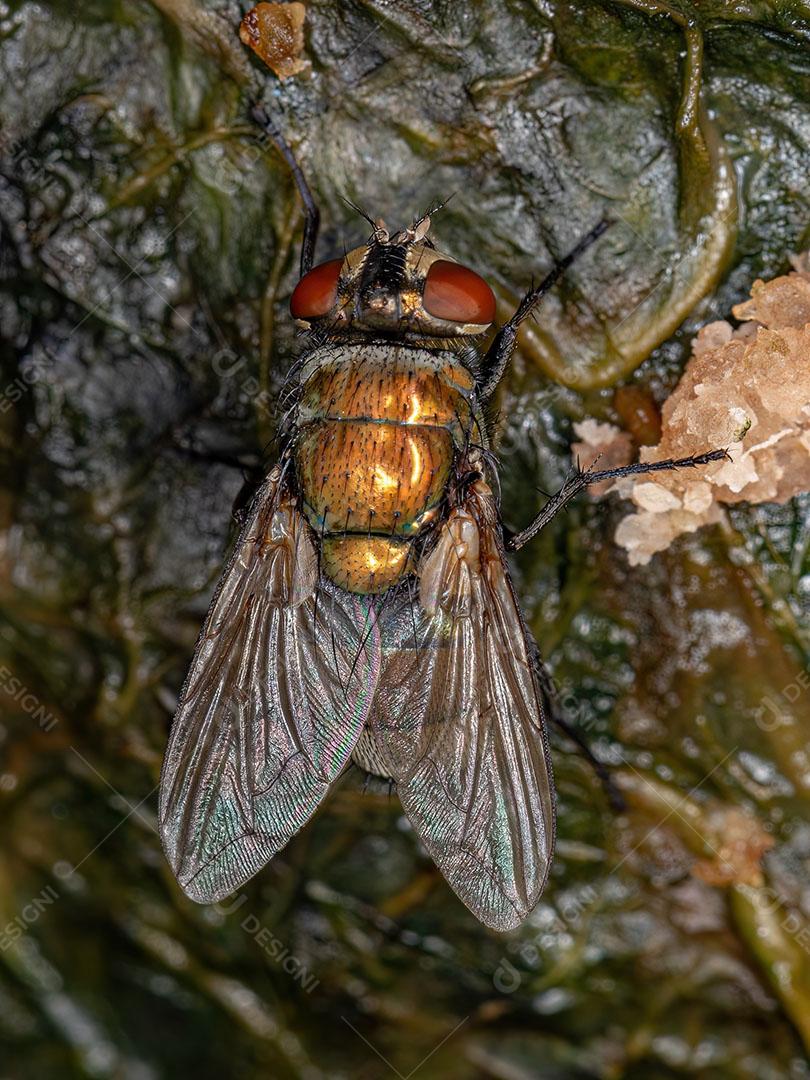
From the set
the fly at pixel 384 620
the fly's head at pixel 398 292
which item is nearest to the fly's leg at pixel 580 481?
the fly at pixel 384 620

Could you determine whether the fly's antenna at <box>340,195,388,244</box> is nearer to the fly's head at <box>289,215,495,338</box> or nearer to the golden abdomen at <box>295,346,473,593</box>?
the fly's head at <box>289,215,495,338</box>

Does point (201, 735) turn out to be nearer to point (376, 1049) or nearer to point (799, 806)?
point (376, 1049)

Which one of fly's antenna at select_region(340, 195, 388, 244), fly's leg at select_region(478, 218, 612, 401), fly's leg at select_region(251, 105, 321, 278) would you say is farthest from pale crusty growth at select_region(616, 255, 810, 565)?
fly's leg at select_region(251, 105, 321, 278)

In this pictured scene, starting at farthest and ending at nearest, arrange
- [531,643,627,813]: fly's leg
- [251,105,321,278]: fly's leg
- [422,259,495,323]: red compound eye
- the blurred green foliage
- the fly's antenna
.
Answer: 1. [531,643,627,813]: fly's leg
2. [251,105,321,278]: fly's leg
3. the blurred green foliage
4. the fly's antenna
5. [422,259,495,323]: red compound eye

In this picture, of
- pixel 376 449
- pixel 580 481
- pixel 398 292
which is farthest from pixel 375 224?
pixel 580 481

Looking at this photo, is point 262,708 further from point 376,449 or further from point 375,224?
point 375,224

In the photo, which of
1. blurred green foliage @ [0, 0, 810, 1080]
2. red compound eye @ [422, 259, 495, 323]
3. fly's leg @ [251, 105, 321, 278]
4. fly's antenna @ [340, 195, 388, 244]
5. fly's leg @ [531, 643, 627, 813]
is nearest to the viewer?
red compound eye @ [422, 259, 495, 323]
